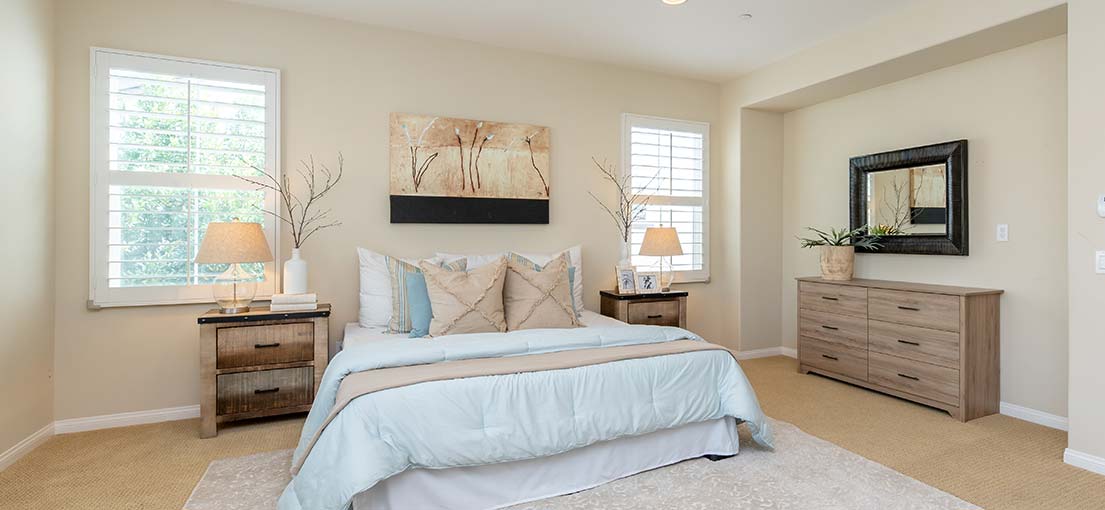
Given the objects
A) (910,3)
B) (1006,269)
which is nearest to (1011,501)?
(1006,269)

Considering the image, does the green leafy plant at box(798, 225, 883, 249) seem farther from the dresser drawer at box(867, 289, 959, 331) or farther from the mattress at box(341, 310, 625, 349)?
the mattress at box(341, 310, 625, 349)

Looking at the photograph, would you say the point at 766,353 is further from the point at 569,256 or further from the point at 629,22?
the point at 629,22

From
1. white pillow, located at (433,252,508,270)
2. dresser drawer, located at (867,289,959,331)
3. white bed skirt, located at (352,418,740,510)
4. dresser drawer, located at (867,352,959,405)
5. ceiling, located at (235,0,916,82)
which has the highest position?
ceiling, located at (235,0,916,82)

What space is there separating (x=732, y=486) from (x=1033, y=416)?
2340mm

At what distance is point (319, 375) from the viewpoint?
3150 millimetres

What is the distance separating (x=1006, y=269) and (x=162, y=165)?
526 cm

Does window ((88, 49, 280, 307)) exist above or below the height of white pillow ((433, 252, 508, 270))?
above

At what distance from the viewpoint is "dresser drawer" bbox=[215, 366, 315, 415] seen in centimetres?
300

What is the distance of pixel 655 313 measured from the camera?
13.7 feet

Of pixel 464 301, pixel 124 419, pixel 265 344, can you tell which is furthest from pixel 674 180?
pixel 124 419

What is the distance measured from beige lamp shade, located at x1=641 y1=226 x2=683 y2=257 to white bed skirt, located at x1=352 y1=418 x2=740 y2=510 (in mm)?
1780

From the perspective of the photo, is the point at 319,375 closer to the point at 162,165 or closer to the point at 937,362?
the point at 162,165

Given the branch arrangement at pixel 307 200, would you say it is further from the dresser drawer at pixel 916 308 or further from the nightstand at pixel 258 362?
the dresser drawer at pixel 916 308

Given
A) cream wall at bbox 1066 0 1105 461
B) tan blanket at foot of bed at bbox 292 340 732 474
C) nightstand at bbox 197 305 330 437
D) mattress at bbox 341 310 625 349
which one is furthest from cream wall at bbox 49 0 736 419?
cream wall at bbox 1066 0 1105 461
